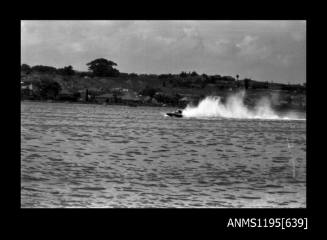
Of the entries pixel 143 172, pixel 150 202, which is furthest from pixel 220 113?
pixel 150 202

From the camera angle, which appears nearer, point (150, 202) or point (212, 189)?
point (150, 202)

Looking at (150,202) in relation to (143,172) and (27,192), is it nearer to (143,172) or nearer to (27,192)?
(27,192)
